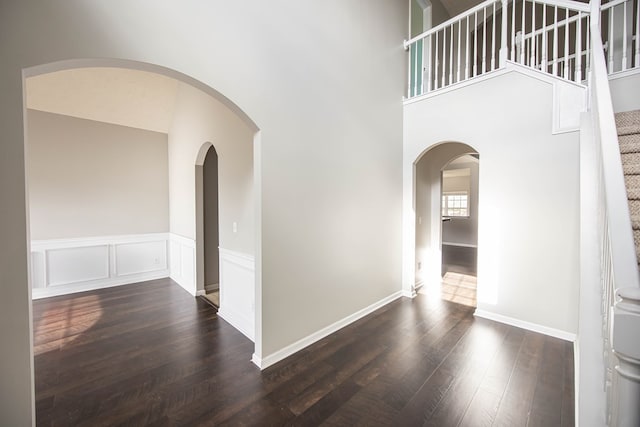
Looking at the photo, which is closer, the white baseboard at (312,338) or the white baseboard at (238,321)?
the white baseboard at (312,338)

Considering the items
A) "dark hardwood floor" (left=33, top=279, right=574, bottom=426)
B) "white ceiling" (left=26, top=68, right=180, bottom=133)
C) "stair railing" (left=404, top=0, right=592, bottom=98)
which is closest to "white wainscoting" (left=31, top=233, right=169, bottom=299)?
"dark hardwood floor" (left=33, top=279, right=574, bottom=426)

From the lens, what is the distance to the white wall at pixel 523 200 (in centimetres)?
269

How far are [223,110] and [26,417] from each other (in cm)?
300

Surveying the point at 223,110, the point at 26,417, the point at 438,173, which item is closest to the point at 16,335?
the point at 26,417

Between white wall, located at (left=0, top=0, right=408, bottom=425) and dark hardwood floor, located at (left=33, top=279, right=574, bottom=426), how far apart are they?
0.42 metres

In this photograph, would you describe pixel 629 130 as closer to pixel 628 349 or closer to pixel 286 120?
pixel 628 349

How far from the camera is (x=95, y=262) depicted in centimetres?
432

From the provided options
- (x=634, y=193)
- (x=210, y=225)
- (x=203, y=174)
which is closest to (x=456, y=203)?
(x=634, y=193)

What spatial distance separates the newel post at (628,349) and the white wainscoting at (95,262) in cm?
560

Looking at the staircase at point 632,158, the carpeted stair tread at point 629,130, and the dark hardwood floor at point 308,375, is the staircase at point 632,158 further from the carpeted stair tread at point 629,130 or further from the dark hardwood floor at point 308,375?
the dark hardwood floor at point 308,375

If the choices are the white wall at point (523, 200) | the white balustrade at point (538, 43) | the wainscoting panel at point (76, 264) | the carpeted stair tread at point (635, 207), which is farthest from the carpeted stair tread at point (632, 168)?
the wainscoting panel at point (76, 264)

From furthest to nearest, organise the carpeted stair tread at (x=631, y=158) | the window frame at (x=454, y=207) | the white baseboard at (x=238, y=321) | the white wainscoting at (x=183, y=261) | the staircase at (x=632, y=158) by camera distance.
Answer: the window frame at (x=454, y=207), the white wainscoting at (x=183, y=261), the white baseboard at (x=238, y=321), the carpeted stair tread at (x=631, y=158), the staircase at (x=632, y=158)

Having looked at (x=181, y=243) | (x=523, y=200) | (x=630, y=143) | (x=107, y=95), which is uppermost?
(x=107, y=95)

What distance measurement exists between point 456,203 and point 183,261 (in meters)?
8.34
